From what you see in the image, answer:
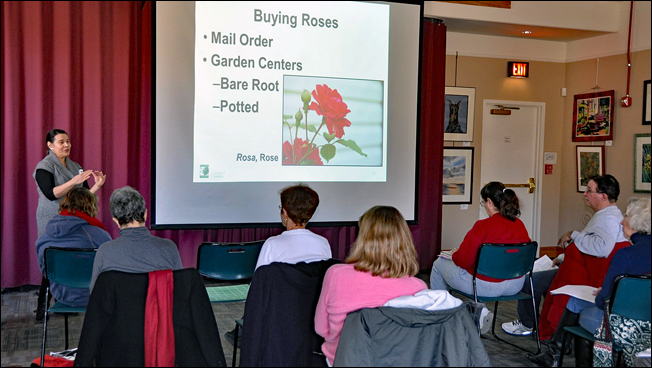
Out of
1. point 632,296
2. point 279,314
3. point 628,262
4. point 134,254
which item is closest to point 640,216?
point 628,262

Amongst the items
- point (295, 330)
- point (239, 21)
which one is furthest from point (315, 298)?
point (239, 21)

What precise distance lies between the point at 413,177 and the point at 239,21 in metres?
1.90

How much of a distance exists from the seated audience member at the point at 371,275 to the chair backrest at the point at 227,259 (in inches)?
33.7

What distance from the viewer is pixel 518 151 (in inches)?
264

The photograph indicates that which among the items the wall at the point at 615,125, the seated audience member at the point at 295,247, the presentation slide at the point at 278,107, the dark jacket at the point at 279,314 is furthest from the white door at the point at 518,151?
the dark jacket at the point at 279,314

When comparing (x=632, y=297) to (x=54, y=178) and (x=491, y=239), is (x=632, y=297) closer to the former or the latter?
(x=491, y=239)

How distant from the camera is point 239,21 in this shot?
12.8 feet

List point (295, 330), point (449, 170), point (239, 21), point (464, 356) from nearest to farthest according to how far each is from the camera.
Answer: point (464, 356) < point (295, 330) < point (239, 21) < point (449, 170)

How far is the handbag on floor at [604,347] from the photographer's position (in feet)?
8.33

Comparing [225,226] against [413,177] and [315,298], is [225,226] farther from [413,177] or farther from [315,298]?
→ [315,298]

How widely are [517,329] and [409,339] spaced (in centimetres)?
231

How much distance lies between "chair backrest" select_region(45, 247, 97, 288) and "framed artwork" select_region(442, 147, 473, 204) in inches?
172

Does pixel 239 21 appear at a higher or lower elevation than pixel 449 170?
higher

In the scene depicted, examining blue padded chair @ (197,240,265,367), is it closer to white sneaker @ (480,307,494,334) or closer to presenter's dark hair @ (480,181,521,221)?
white sneaker @ (480,307,494,334)
